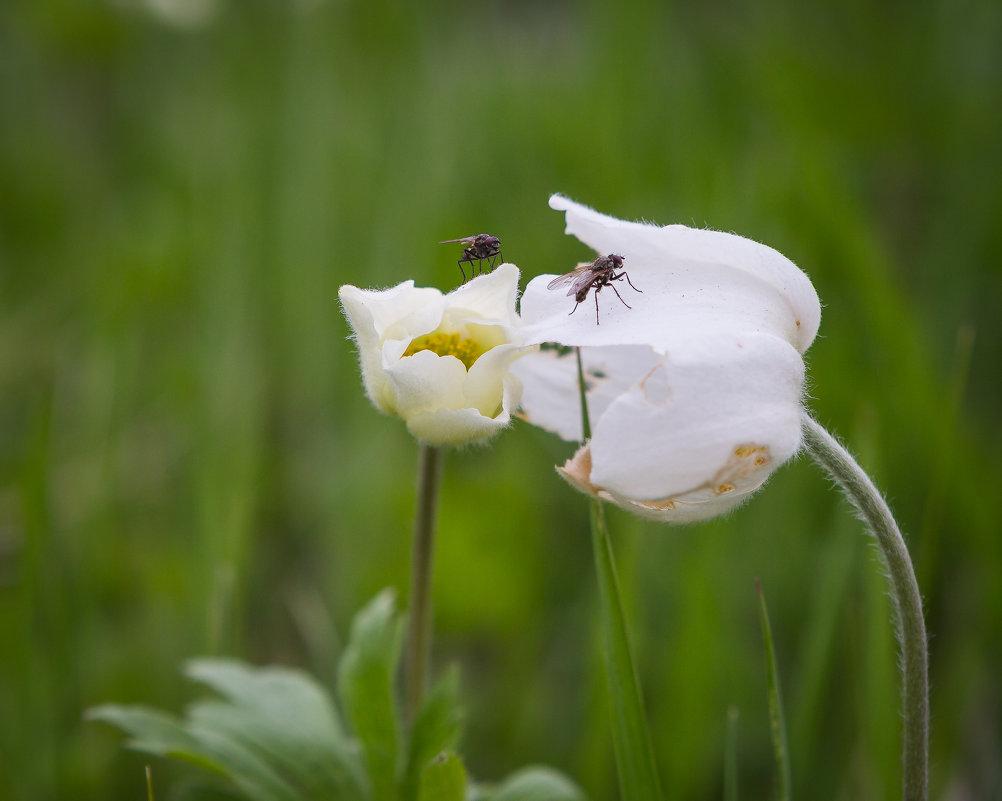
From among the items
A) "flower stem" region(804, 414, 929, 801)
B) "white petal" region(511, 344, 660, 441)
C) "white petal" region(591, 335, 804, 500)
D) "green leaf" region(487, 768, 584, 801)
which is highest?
"white petal" region(511, 344, 660, 441)

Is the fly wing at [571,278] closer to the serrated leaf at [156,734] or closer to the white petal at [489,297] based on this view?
the white petal at [489,297]

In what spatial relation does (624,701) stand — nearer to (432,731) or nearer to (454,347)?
(432,731)

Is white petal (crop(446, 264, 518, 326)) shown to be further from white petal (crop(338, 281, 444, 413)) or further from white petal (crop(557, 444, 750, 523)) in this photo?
white petal (crop(557, 444, 750, 523))

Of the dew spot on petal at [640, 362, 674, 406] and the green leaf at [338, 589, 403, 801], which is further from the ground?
the dew spot on petal at [640, 362, 674, 406]

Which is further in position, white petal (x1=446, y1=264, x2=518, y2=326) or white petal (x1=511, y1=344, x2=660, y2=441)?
white petal (x1=511, y1=344, x2=660, y2=441)

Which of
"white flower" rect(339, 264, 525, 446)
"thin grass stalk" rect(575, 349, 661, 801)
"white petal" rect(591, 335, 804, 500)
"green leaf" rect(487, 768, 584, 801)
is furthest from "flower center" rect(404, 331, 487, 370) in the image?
"green leaf" rect(487, 768, 584, 801)

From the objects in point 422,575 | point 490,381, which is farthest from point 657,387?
point 422,575

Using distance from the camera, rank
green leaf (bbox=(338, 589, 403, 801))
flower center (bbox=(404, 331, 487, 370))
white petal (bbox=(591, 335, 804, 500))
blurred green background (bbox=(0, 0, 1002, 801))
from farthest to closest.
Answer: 1. blurred green background (bbox=(0, 0, 1002, 801))
2. green leaf (bbox=(338, 589, 403, 801))
3. flower center (bbox=(404, 331, 487, 370))
4. white petal (bbox=(591, 335, 804, 500))
